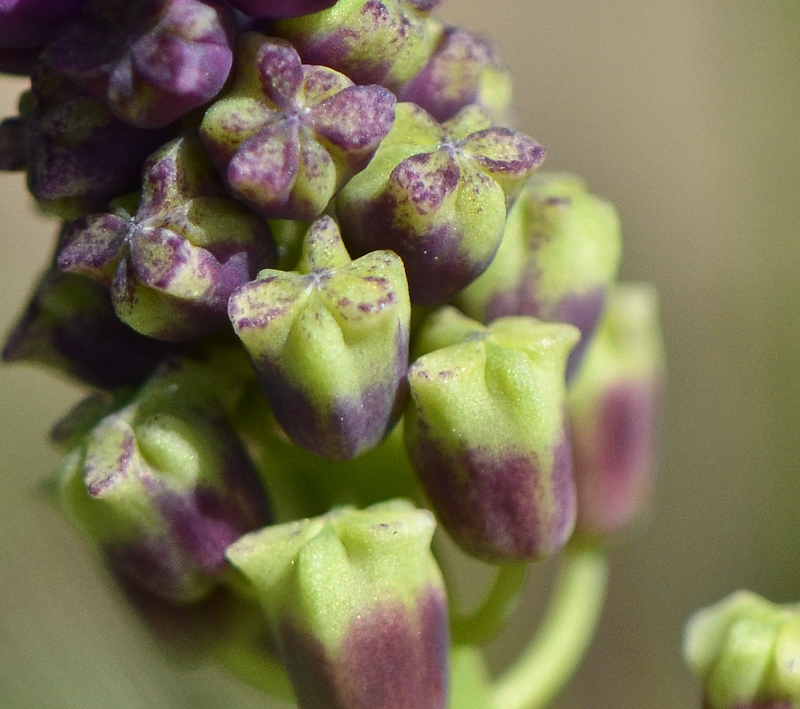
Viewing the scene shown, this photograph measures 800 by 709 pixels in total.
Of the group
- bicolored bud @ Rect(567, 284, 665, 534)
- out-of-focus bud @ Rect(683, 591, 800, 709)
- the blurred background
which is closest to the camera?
out-of-focus bud @ Rect(683, 591, 800, 709)

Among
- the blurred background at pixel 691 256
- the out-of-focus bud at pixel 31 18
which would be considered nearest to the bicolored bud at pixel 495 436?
the out-of-focus bud at pixel 31 18

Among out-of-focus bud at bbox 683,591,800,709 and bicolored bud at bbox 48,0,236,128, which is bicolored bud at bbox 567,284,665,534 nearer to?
out-of-focus bud at bbox 683,591,800,709

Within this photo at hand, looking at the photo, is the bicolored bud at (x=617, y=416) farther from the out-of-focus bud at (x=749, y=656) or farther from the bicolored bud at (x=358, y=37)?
the bicolored bud at (x=358, y=37)

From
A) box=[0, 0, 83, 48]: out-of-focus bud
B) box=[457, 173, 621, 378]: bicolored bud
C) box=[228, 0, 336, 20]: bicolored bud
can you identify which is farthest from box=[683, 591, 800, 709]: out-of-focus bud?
box=[0, 0, 83, 48]: out-of-focus bud

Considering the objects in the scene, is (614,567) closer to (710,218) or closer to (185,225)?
(710,218)

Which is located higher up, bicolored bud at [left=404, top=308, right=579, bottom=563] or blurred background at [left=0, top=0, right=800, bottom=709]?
bicolored bud at [left=404, top=308, right=579, bottom=563]
